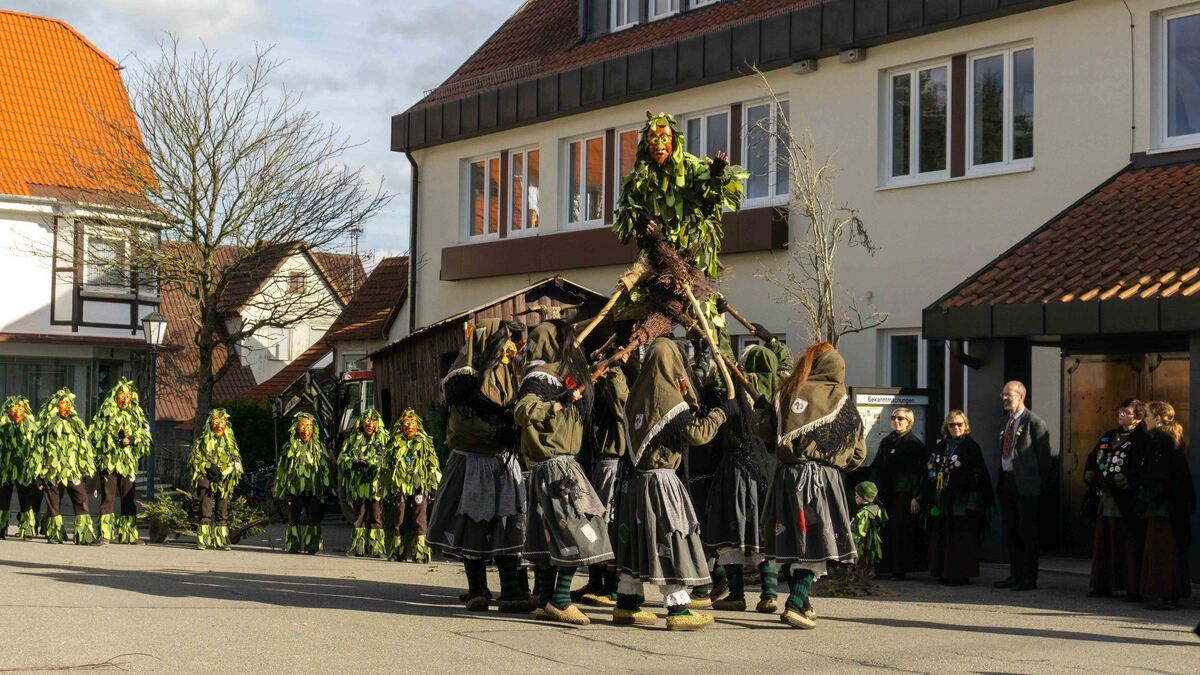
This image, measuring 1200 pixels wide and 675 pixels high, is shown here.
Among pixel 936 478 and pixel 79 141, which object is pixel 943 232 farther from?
pixel 79 141

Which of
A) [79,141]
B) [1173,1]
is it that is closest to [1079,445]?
[1173,1]

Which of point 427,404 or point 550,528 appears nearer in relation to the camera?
point 550,528

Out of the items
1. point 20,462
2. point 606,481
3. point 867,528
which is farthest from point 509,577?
point 20,462

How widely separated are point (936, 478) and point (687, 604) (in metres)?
4.92

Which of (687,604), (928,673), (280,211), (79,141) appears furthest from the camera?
(79,141)

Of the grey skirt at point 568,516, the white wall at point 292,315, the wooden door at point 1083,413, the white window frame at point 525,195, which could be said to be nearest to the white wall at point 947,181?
the wooden door at point 1083,413

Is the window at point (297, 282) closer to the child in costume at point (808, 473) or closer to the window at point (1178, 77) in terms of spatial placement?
the window at point (1178, 77)

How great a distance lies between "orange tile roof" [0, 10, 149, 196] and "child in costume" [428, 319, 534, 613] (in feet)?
72.5

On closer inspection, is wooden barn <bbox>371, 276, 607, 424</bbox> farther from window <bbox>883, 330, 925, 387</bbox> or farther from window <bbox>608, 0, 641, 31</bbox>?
window <bbox>608, 0, 641, 31</bbox>

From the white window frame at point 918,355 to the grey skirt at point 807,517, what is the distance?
804 cm

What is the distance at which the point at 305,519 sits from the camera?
1792 centimetres

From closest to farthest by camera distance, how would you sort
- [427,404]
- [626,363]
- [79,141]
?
[626,363] → [427,404] → [79,141]

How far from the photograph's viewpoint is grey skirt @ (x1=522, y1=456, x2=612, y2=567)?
34.1 ft

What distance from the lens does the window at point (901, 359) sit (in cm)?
1902
